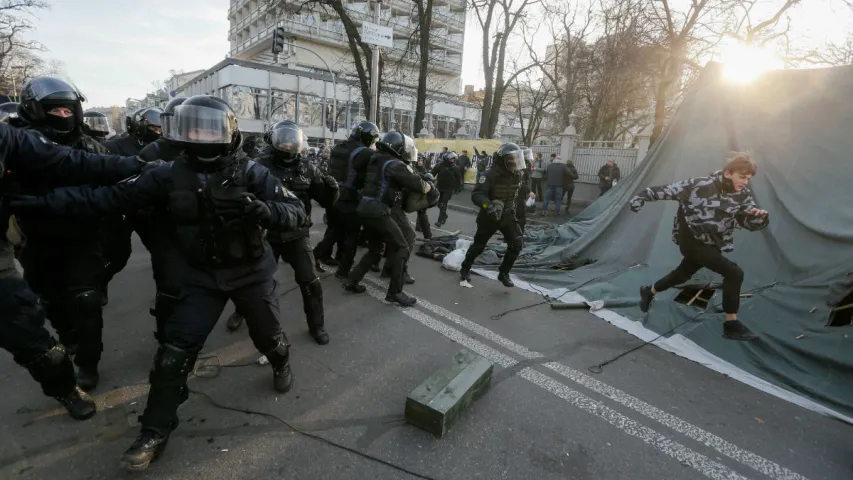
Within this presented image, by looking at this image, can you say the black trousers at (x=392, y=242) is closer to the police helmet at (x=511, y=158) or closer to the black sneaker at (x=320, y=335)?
the black sneaker at (x=320, y=335)

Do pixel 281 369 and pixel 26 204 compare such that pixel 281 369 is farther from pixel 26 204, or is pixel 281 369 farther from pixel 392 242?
pixel 392 242

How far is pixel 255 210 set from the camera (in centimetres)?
223

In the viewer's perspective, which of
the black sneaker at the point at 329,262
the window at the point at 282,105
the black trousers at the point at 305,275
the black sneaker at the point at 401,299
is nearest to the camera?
the black trousers at the point at 305,275

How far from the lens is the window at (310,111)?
33094 mm

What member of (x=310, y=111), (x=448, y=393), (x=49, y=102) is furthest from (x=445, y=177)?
(x=310, y=111)

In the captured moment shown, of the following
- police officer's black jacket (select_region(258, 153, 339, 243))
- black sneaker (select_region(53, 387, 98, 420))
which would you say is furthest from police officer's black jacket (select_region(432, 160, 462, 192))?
black sneaker (select_region(53, 387, 98, 420))

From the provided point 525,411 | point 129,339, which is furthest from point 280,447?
point 129,339

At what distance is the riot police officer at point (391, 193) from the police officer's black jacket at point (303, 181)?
2.14 feet

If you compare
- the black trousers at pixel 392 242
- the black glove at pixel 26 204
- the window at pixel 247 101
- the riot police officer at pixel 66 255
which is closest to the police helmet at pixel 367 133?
the black trousers at pixel 392 242

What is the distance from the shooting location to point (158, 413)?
2.24 m

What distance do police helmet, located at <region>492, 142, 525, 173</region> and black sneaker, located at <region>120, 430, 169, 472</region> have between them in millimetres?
4291

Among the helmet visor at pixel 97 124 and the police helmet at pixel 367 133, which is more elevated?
the police helmet at pixel 367 133

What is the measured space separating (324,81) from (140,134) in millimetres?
31561

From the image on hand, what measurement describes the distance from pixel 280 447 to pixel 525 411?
5.11 ft
